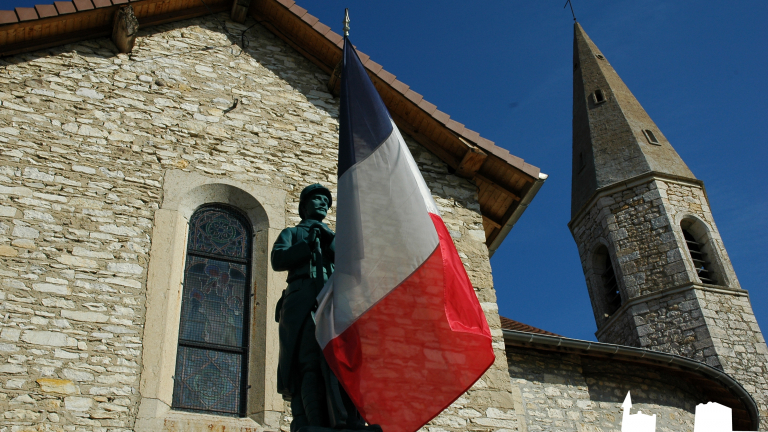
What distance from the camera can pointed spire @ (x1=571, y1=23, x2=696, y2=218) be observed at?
21.5m

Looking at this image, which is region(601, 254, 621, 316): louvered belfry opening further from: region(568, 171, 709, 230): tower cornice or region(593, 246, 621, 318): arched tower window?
region(568, 171, 709, 230): tower cornice

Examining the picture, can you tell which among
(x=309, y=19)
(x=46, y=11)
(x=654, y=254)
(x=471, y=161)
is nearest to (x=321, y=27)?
(x=309, y=19)

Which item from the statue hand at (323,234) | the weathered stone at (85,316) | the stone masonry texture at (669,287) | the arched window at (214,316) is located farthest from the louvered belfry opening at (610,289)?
the statue hand at (323,234)

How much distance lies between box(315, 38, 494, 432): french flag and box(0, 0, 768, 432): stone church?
6.38ft

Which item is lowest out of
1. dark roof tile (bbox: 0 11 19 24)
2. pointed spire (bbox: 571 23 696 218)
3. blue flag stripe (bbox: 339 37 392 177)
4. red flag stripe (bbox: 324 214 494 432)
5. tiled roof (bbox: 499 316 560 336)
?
red flag stripe (bbox: 324 214 494 432)

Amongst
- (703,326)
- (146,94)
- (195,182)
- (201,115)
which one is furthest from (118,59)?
(703,326)

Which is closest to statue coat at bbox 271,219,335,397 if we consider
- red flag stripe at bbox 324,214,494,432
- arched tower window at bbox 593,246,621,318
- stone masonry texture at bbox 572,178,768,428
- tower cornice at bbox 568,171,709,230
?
red flag stripe at bbox 324,214,494,432

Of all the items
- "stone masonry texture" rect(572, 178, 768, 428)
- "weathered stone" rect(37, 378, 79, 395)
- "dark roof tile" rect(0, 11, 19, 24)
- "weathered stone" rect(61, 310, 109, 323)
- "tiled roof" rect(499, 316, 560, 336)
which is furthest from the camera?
"stone masonry texture" rect(572, 178, 768, 428)

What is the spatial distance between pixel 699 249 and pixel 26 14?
1698cm

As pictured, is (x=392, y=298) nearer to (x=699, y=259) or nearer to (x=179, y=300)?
(x=179, y=300)

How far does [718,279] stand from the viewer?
63.5ft

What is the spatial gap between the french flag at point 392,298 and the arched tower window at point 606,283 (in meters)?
15.8

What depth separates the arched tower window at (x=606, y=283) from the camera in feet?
67.7

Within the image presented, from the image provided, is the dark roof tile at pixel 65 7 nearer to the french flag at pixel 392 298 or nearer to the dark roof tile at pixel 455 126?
the french flag at pixel 392 298
